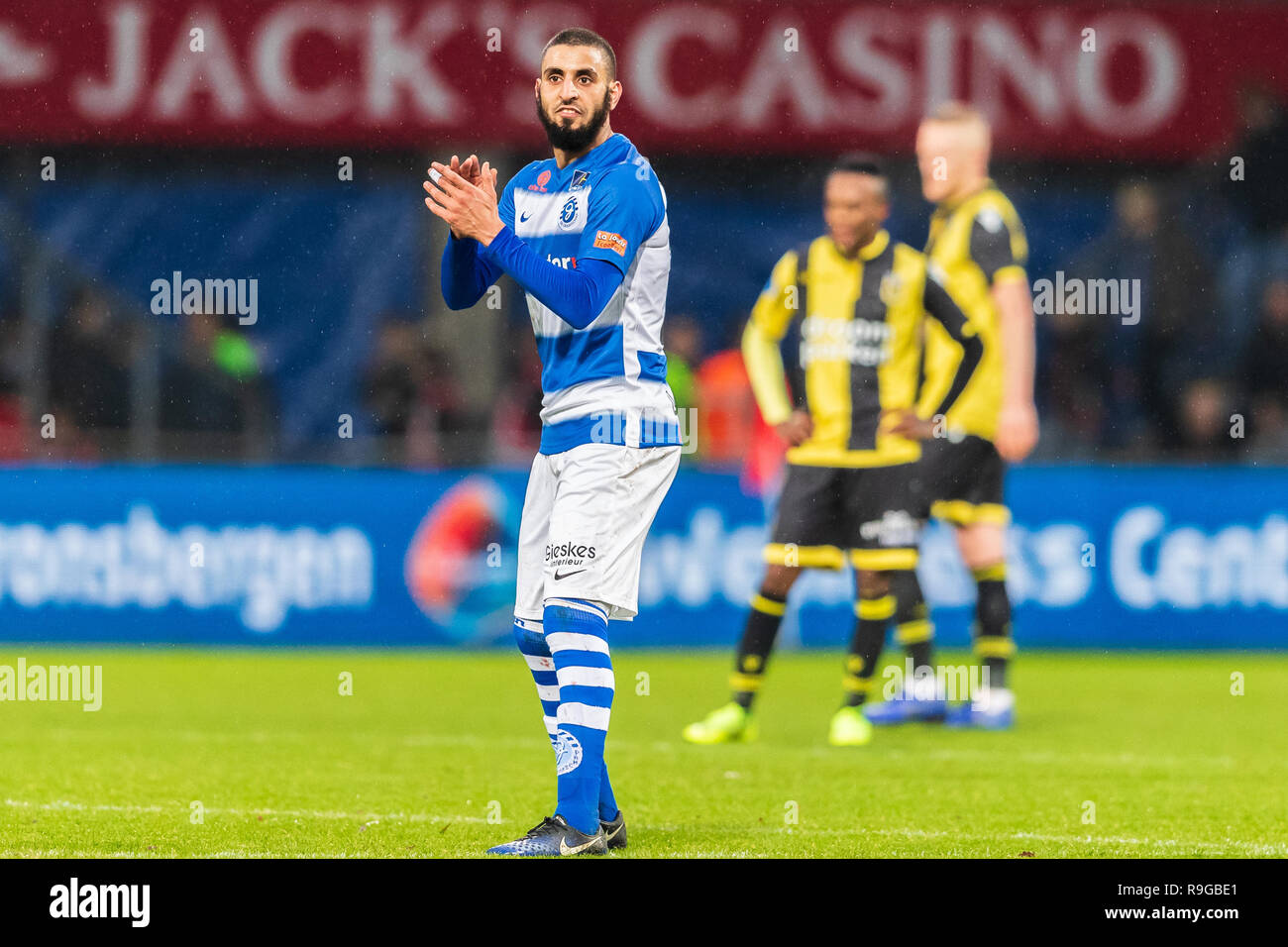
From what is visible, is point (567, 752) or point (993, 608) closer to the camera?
point (567, 752)

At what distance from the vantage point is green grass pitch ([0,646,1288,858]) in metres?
5.68

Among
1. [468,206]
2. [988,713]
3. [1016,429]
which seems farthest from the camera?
[1016,429]

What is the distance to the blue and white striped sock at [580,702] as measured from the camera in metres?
5.34

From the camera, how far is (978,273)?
351 inches

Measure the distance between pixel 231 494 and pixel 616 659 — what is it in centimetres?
252

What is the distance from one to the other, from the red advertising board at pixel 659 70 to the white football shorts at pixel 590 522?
9233 mm

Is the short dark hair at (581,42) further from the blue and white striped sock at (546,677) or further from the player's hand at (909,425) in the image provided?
the player's hand at (909,425)

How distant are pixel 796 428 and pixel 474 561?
4.14 metres

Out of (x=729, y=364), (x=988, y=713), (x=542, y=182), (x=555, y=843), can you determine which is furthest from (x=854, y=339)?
(x=729, y=364)

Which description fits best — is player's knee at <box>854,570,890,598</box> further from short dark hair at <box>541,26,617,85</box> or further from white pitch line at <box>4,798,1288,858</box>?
short dark hair at <box>541,26,617,85</box>

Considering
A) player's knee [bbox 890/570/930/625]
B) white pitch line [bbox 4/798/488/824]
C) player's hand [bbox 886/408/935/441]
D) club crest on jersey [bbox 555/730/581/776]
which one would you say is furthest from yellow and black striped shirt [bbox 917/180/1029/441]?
club crest on jersey [bbox 555/730/581/776]

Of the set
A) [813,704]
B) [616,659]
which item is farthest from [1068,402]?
[813,704]

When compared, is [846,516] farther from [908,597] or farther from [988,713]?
[988,713]

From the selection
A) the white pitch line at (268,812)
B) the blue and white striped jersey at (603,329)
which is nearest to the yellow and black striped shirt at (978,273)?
the blue and white striped jersey at (603,329)
